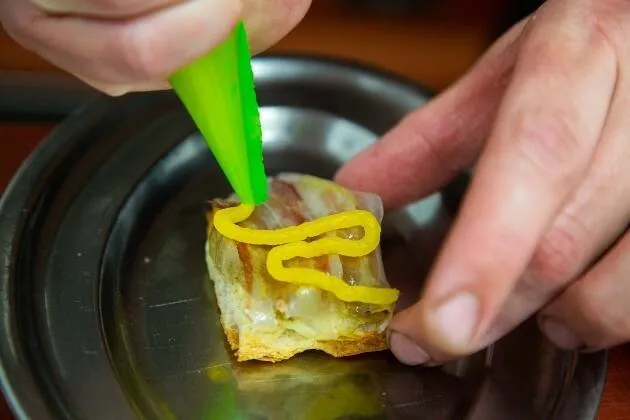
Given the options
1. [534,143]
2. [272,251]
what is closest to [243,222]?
[272,251]

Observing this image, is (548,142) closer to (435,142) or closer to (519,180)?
(519,180)

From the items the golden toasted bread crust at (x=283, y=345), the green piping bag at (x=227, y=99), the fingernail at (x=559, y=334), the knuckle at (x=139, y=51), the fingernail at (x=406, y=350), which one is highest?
the knuckle at (x=139, y=51)

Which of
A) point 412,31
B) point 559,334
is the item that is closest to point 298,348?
point 559,334

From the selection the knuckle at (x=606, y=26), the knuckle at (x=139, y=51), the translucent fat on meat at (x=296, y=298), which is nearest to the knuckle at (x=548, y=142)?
the knuckle at (x=606, y=26)

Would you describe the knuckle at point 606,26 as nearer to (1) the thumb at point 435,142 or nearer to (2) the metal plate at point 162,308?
(1) the thumb at point 435,142

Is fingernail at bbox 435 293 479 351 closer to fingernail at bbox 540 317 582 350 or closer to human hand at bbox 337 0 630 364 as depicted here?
human hand at bbox 337 0 630 364

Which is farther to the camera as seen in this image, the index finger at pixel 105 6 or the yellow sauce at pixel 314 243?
the yellow sauce at pixel 314 243
